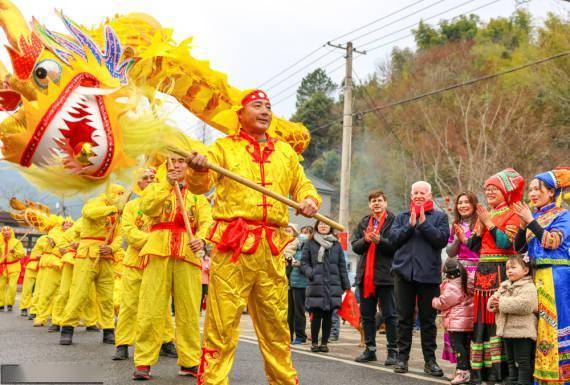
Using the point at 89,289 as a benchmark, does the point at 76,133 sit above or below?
above

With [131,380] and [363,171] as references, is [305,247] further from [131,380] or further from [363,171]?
[363,171]

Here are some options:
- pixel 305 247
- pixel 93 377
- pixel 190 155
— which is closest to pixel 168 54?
pixel 190 155

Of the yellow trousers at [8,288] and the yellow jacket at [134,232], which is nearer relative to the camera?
the yellow jacket at [134,232]

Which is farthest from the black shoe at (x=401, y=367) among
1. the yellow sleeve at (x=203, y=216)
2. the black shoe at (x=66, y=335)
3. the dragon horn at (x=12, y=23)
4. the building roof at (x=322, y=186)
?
the building roof at (x=322, y=186)

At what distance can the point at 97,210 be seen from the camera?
947 centimetres

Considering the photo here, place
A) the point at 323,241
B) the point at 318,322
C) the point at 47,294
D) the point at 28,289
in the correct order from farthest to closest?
1. the point at 28,289
2. the point at 47,294
3. the point at 323,241
4. the point at 318,322

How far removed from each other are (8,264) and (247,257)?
1460cm

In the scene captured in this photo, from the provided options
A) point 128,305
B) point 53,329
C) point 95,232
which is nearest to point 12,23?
point 128,305

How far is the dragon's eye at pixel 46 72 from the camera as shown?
401cm

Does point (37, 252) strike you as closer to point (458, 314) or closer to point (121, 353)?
point (121, 353)

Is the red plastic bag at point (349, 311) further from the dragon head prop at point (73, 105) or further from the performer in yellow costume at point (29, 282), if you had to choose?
the performer in yellow costume at point (29, 282)

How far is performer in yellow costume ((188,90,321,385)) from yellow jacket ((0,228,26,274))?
1409cm

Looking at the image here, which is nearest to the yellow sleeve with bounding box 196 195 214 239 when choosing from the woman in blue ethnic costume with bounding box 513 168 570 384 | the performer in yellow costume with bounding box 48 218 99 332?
the woman in blue ethnic costume with bounding box 513 168 570 384

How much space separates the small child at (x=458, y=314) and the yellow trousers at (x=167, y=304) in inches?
96.4
